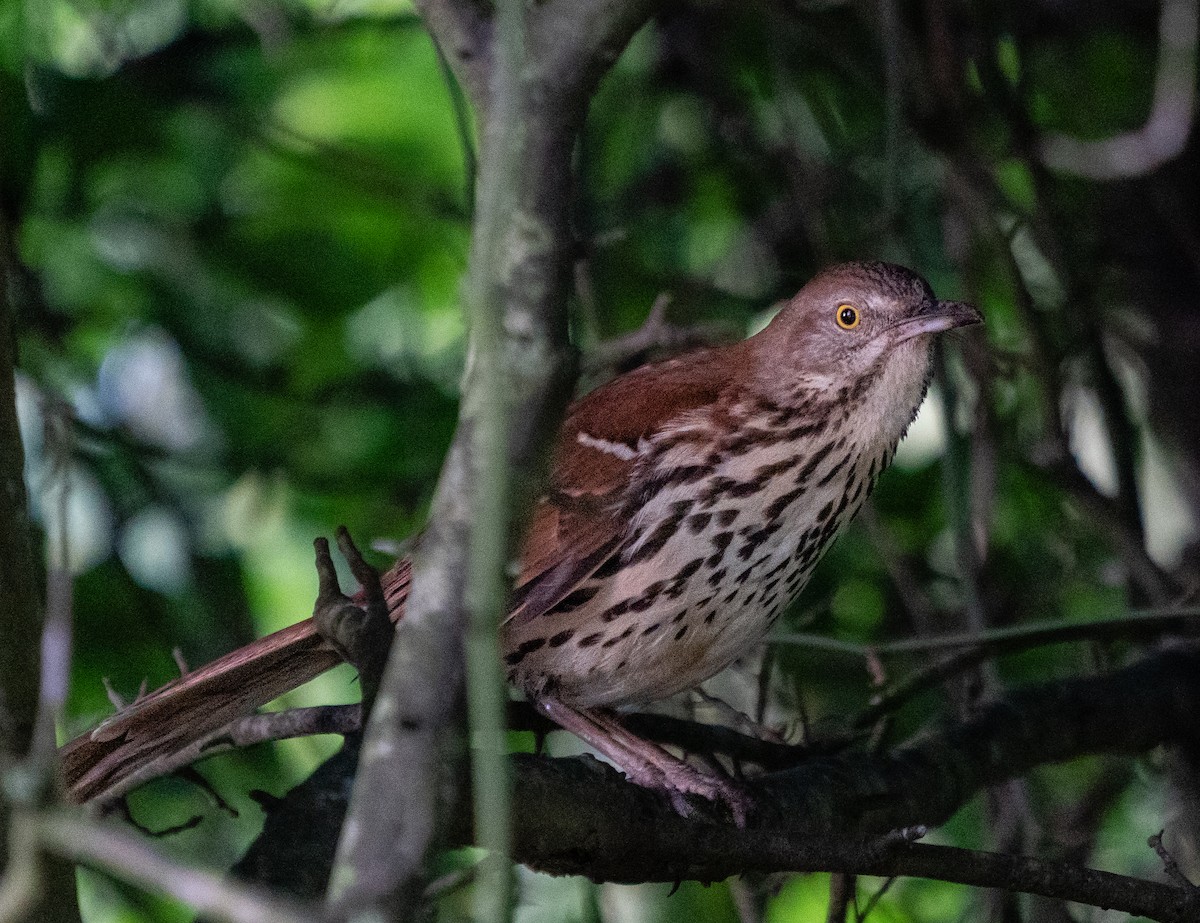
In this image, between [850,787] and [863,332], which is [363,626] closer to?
[850,787]

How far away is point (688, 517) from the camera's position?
8.73ft

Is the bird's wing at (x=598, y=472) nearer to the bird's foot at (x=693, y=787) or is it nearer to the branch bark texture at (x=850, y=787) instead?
the bird's foot at (x=693, y=787)

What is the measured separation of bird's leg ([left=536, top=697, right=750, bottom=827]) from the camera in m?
2.50

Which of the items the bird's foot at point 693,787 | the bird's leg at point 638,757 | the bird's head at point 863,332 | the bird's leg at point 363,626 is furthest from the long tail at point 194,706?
the bird's head at point 863,332

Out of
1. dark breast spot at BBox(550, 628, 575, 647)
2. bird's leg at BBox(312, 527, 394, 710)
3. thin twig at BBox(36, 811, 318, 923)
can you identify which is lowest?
dark breast spot at BBox(550, 628, 575, 647)

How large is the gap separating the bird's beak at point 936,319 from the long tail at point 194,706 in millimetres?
1009

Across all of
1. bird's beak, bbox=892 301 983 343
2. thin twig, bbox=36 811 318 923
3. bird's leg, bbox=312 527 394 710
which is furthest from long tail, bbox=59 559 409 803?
thin twig, bbox=36 811 318 923

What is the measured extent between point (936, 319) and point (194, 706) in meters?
1.43

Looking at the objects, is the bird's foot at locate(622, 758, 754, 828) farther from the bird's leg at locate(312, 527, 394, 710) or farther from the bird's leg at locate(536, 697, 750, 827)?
the bird's leg at locate(312, 527, 394, 710)

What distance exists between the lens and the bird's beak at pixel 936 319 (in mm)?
2826

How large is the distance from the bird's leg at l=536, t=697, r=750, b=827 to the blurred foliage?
1.27 ft

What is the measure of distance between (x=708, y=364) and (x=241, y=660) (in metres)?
1.06

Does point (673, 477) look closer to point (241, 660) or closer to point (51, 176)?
point (241, 660)

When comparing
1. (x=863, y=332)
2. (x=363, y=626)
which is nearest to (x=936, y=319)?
(x=863, y=332)
